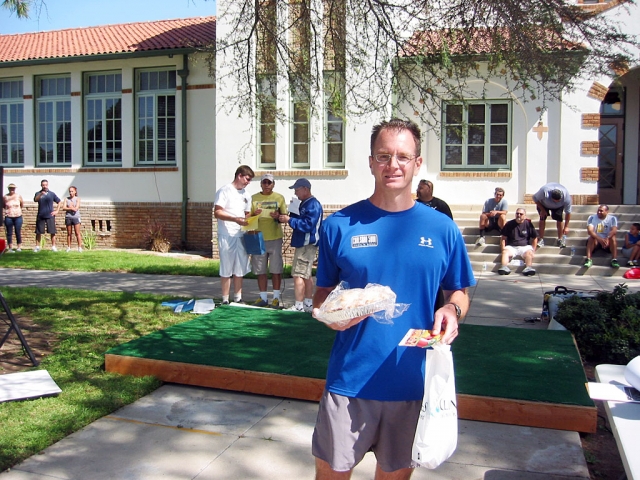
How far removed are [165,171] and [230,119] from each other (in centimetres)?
338

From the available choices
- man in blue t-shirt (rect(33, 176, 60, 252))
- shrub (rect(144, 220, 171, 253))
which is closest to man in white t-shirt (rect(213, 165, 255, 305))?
shrub (rect(144, 220, 171, 253))

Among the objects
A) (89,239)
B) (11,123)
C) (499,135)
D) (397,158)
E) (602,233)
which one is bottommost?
(89,239)

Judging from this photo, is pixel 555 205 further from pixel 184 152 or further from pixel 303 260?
pixel 184 152

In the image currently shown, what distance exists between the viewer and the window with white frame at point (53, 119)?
1984cm

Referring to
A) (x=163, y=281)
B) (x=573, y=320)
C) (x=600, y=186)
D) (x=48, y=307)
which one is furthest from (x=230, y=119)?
(x=573, y=320)

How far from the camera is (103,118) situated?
19484 millimetres

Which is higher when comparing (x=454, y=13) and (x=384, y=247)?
(x=454, y=13)

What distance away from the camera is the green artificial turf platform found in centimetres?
475

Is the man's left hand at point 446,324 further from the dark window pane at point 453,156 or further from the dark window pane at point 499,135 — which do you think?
the dark window pane at point 499,135

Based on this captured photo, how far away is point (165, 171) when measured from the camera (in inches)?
736

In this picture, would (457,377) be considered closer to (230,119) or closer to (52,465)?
(52,465)

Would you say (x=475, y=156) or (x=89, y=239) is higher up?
(x=475, y=156)

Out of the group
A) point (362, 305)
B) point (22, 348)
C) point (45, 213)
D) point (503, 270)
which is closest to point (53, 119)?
point (45, 213)

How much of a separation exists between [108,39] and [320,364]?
17.8 metres
